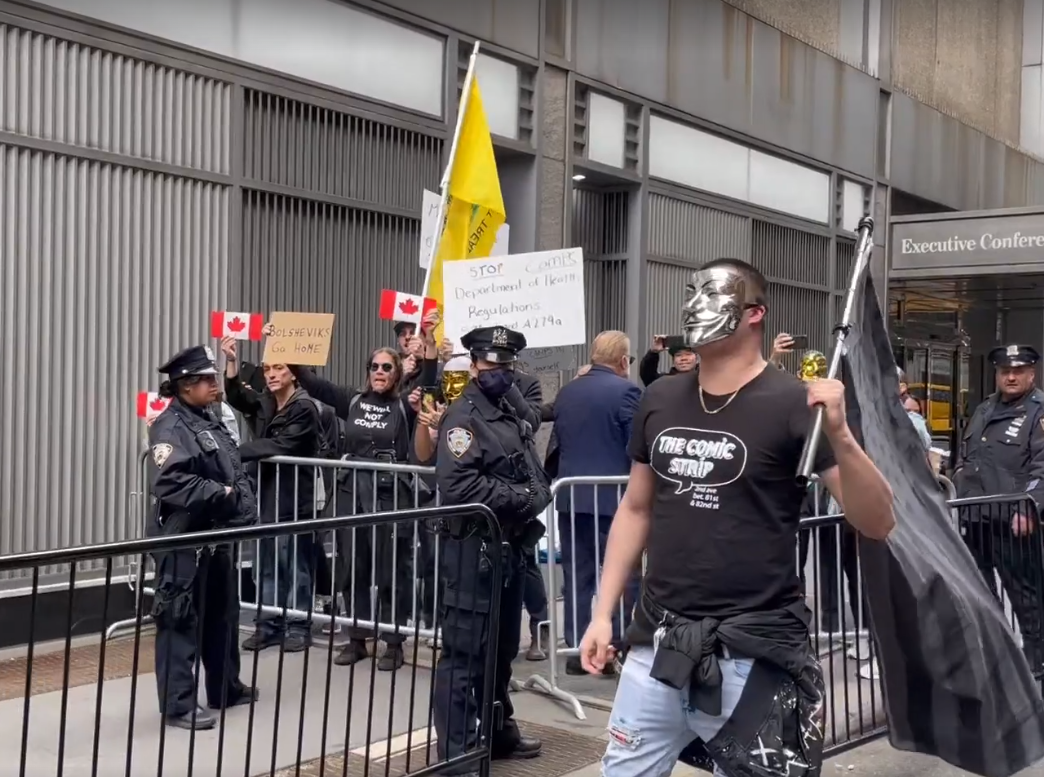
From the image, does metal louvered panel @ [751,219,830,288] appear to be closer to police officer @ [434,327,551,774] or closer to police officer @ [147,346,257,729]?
police officer @ [147,346,257,729]

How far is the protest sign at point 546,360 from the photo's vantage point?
7.95m

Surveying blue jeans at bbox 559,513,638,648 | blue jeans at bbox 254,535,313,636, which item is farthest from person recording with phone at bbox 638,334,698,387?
blue jeans at bbox 254,535,313,636

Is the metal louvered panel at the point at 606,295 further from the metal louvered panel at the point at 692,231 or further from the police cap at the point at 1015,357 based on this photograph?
the police cap at the point at 1015,357

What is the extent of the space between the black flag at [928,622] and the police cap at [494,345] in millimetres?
1644

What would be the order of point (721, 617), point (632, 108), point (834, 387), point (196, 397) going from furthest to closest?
point (632, 108)
point (196, 397)
point (721, 617)
point (834, 387)

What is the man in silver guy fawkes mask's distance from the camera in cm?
349

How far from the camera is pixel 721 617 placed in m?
3.45

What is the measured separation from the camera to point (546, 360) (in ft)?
26.2

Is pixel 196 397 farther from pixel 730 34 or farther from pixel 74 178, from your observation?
pixel 730 34

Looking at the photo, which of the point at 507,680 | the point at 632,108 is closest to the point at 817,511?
the point at 507,680

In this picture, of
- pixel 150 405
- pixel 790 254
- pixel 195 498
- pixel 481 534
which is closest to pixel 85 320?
pixel 150 405

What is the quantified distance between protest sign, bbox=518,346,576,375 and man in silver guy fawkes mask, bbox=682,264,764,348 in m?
4.38

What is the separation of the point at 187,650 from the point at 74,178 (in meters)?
3.86

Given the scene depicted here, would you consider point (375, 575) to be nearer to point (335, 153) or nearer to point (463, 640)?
point (463, 640)
